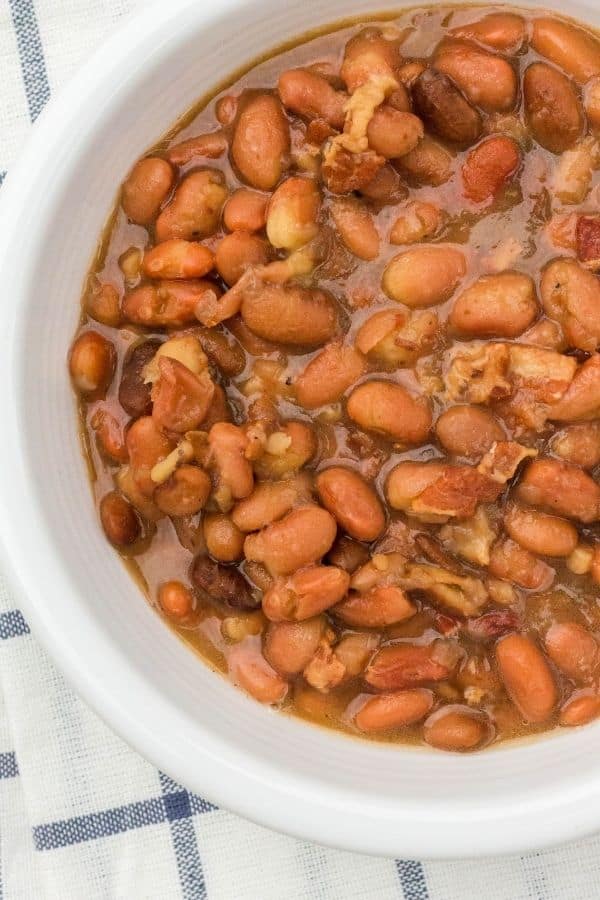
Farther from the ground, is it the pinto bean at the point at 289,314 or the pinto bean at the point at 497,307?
the pinto bean at the point at 289,314

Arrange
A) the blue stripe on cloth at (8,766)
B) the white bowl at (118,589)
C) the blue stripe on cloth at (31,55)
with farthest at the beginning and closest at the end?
the blue stripe on cloth at (8,766) < the blue stripe on cloth at (31,55) < the white bowl at (118,589)

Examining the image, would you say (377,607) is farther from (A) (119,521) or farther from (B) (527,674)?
(A) (119,521)

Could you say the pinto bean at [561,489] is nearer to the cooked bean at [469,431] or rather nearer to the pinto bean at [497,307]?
the cooked bean at [469,431]

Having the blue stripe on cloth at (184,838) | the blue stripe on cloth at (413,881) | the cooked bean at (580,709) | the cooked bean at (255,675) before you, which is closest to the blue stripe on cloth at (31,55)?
the cooked bean at (255,675)

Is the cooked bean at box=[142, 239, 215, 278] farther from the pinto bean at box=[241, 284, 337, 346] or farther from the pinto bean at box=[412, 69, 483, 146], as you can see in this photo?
the pinto bean at box=[412, 69, 483, 146]

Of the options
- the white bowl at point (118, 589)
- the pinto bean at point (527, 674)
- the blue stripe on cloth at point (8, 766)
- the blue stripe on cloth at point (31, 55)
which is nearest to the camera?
the white bowl at point (118, 589)

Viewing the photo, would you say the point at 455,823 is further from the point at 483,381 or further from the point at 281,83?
the point at 281,83

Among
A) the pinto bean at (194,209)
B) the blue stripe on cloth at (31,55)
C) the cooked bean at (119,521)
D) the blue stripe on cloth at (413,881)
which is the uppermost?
the blue stripe on cloth at (31,55)
